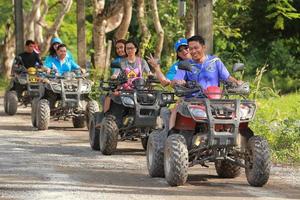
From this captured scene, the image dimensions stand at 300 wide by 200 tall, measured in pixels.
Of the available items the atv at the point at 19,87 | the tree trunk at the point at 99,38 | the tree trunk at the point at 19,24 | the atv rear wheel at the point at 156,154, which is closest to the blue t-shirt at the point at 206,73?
the atv rear wheel at the point at 156,154

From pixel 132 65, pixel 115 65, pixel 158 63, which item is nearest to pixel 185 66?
pixel 158 63

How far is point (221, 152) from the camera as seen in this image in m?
11.0

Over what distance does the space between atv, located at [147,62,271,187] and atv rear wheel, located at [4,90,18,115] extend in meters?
11.6

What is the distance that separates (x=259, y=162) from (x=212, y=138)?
57 cm

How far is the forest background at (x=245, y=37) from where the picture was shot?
682 inches

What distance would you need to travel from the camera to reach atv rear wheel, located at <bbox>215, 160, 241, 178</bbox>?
1171 cm

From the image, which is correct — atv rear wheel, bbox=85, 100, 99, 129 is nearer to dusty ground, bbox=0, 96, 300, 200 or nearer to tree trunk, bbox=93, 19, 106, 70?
dusty ground, bbox=0, 96, 300, 200

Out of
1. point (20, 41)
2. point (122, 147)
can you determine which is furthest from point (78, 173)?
point (20, 41)

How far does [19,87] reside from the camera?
2336cm

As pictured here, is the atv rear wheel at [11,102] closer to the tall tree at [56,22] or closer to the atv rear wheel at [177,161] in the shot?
the atv rear wheel at [177,161]

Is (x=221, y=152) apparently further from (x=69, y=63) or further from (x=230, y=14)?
(x=230, y=14)

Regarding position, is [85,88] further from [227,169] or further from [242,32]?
[242,32]

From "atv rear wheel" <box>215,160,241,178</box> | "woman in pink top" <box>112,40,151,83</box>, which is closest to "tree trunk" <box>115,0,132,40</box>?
"woman in pink top" <box>112,40,151,83</box>

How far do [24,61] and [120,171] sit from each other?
11.3 m
